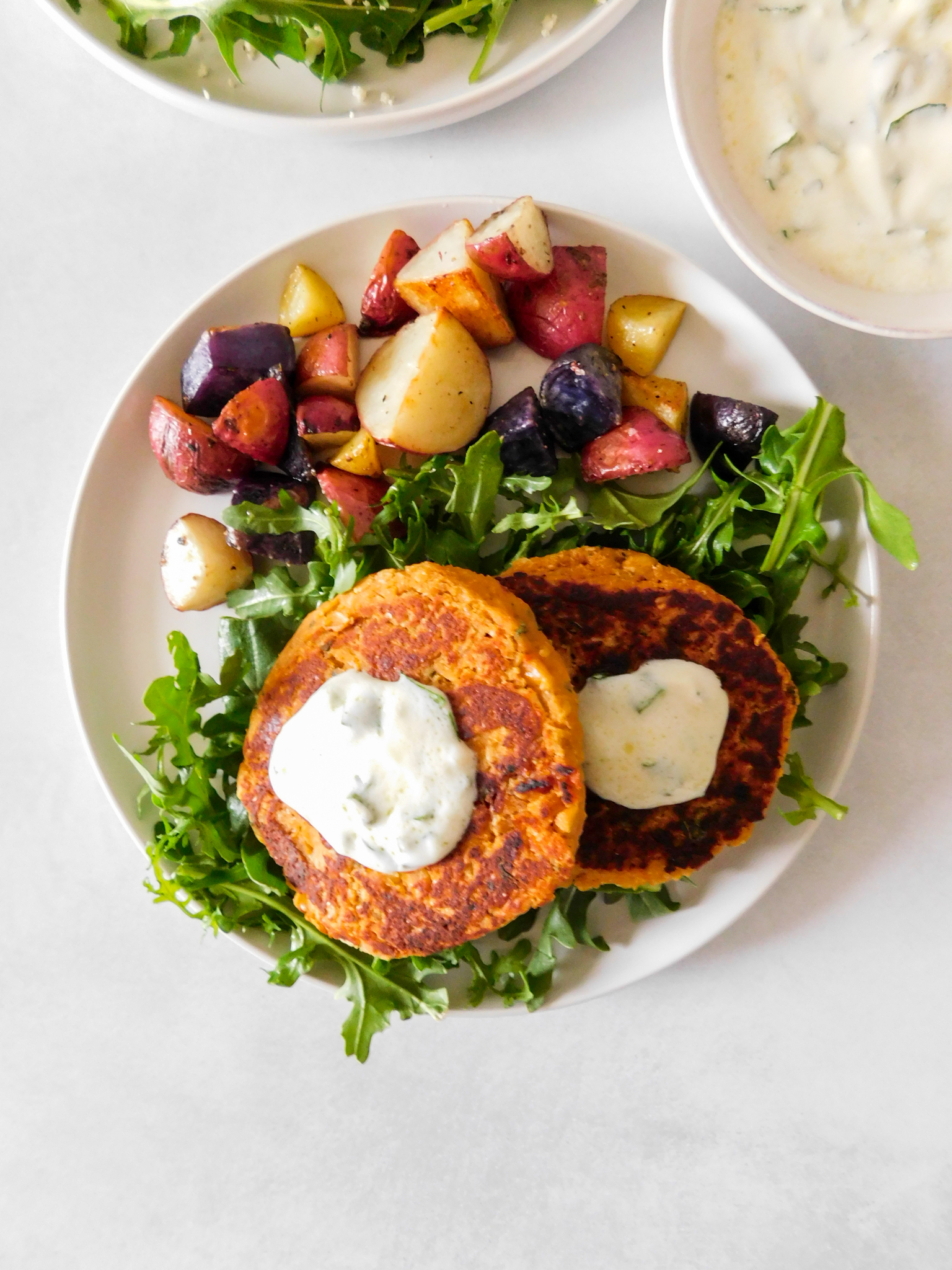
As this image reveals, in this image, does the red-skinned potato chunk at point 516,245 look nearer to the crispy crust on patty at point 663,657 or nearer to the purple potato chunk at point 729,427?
the purple potato chunk at point 729,427

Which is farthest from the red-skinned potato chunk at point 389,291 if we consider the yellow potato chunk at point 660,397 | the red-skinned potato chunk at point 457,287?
the yellow potato chunk at point 660,397

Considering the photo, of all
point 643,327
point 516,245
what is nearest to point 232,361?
point 516,245

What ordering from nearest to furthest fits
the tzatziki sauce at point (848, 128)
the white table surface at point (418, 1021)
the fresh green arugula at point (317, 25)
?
the tzatziki sauce at point (848, 128), the fresh green arugula at point (317, 25), the white table surface at point (418, 1021)

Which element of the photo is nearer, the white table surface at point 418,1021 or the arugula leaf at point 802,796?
the arugula leaf at point 802,796

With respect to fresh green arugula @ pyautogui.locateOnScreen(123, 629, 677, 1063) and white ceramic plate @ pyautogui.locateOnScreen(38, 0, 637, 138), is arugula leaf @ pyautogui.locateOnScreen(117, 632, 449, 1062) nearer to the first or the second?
fresh green arugula @ pyautogui.locateOnScreen(123, 629, 677, 1063)

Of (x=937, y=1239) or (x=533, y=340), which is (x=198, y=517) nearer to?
(x=533, y=340)

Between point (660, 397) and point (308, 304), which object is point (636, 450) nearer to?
point (660, 397)
